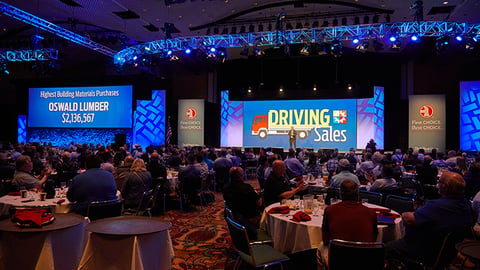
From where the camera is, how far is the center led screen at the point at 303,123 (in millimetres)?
16781

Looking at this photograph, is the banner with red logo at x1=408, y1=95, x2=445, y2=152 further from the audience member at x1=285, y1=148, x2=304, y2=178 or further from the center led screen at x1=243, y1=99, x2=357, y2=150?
the audience member at x1=285, y1=148, x2=304, y2=178

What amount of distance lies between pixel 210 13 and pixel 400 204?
1029 centimetres

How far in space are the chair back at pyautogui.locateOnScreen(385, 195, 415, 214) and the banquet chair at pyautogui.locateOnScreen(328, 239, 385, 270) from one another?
1956 millimetres

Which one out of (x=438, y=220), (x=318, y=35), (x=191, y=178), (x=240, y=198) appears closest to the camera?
(x=438, y=220)

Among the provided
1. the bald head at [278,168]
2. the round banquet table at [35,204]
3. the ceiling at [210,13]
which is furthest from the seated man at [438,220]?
the ceiling at [210,13]

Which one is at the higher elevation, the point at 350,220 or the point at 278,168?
the point at 278,168

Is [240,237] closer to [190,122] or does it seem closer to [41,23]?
[41,23]

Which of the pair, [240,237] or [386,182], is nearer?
[240,237]

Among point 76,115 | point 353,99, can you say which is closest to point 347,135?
point 353,99

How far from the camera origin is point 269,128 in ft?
59.0

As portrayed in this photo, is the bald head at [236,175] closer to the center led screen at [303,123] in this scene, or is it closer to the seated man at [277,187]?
the seated man at [277,187]

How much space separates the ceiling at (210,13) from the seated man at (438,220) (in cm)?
912

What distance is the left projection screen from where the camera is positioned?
17672 mm

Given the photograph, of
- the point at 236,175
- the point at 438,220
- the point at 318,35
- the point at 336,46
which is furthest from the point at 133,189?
the point at 318,35
